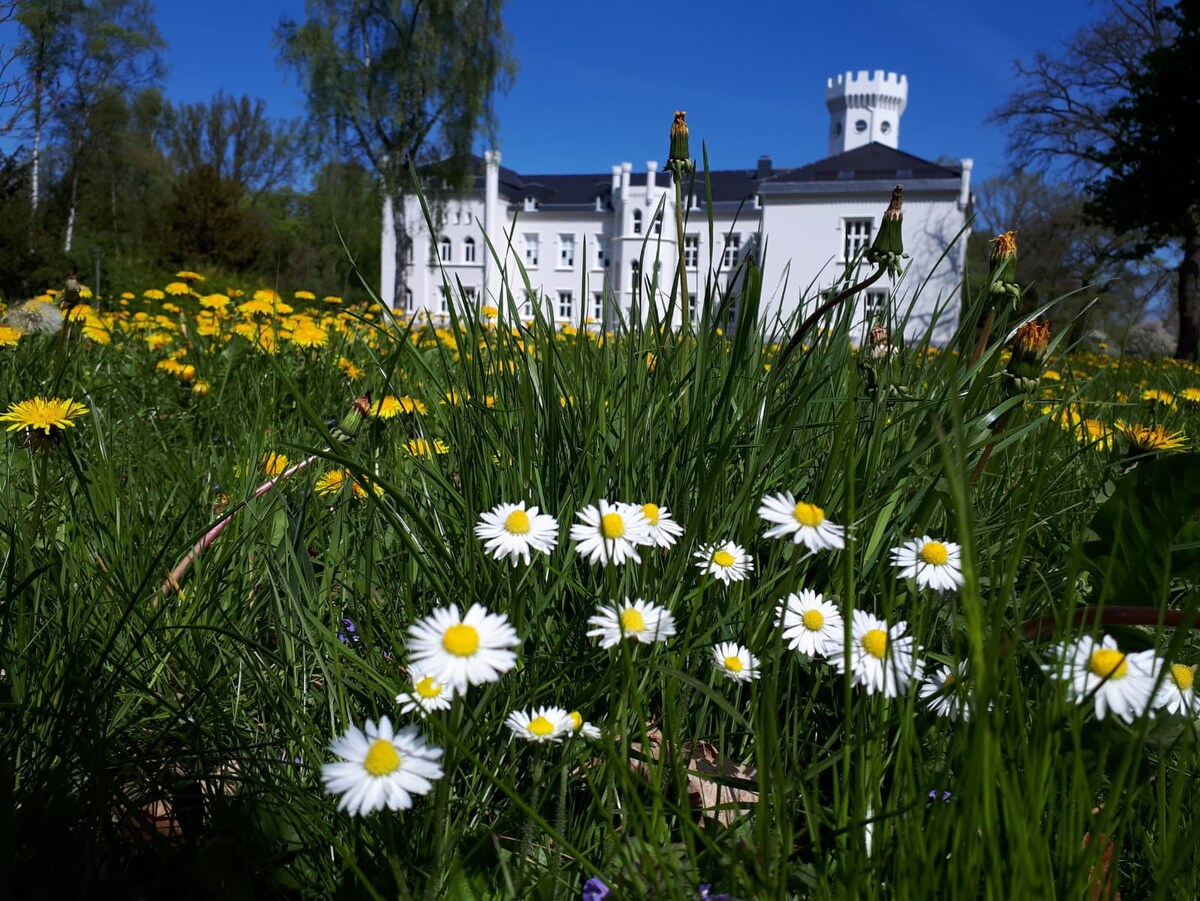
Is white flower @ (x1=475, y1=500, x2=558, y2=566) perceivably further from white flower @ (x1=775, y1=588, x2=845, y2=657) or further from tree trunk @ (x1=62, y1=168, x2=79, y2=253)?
tree trunk @ (x1=62, y1=168, x2=79, y2=253)

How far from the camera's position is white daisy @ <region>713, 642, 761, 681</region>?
70 cm

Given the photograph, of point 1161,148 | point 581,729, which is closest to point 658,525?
point 581,729

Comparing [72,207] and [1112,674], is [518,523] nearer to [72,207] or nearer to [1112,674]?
[1112,674]

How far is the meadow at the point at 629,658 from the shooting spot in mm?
555

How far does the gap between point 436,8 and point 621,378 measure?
24589mm

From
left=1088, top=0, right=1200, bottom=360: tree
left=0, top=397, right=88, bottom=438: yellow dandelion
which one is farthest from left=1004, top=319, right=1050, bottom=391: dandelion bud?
left=1088, top=0, right=1200, bottom=360: tree

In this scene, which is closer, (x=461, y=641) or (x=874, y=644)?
(x=461, y=641)

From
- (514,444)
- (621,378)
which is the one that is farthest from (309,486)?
(621,378)

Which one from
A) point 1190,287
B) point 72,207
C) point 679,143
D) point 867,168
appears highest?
point 867,168

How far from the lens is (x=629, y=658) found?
56 centimetres

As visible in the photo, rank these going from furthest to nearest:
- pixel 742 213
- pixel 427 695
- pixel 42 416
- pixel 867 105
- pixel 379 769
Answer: pixel 867 105, pixel 742 213, pixel 42 416, pixel 427 695, pixel 379 769

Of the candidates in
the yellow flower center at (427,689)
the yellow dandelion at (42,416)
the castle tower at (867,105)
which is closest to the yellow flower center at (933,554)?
the yellow flower center at (427,689)

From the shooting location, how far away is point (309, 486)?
3.52 ft

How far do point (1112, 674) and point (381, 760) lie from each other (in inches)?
18.7
